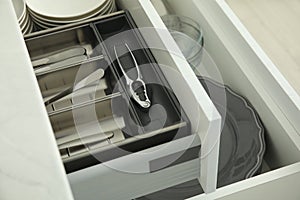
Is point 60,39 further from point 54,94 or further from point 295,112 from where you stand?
point 295,112

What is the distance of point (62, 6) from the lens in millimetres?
1020

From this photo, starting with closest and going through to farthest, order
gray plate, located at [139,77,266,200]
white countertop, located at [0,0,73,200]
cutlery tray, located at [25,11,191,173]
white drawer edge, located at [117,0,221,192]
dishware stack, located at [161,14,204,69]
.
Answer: white countertop, located at [0,0,73,200] → white drawer edge, located at [117,0,221,192] → cutlery tray, located at [25,11,191,173] → gray plate, located at [139,77,266,200] → dishware stack, located at [161,14,204,69]

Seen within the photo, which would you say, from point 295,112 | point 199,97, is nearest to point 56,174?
point 199,97

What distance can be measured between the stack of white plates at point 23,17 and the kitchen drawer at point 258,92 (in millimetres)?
301

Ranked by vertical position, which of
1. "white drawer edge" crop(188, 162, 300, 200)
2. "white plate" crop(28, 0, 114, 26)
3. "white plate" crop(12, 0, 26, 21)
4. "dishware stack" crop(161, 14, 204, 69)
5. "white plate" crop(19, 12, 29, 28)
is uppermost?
"white plate" crop(12, 0, 26, 21)

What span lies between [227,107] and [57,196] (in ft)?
1.75

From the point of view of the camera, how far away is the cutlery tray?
2.28 ft

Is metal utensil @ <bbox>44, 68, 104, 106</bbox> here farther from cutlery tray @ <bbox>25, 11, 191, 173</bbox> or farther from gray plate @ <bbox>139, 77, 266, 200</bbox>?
gray plate @ <bbox>139, 77, 266, 200</bbox>

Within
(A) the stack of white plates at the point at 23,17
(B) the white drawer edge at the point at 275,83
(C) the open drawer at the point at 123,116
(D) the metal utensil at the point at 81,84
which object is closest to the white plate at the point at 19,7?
(A) the stack of white plates at the point at 23,17

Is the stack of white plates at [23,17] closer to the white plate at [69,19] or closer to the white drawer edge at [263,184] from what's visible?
the white plate at [69,19]

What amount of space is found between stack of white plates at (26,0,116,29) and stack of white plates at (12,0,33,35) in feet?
0.04

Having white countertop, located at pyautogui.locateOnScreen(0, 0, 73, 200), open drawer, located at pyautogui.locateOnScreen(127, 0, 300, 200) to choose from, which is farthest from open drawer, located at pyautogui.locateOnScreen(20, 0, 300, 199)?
white countertop, located at pyautogui.locateOnScreen(0, 0, 73, 200)

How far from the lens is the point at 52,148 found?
1.47ft

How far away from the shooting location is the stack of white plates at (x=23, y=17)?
3.17 feet
